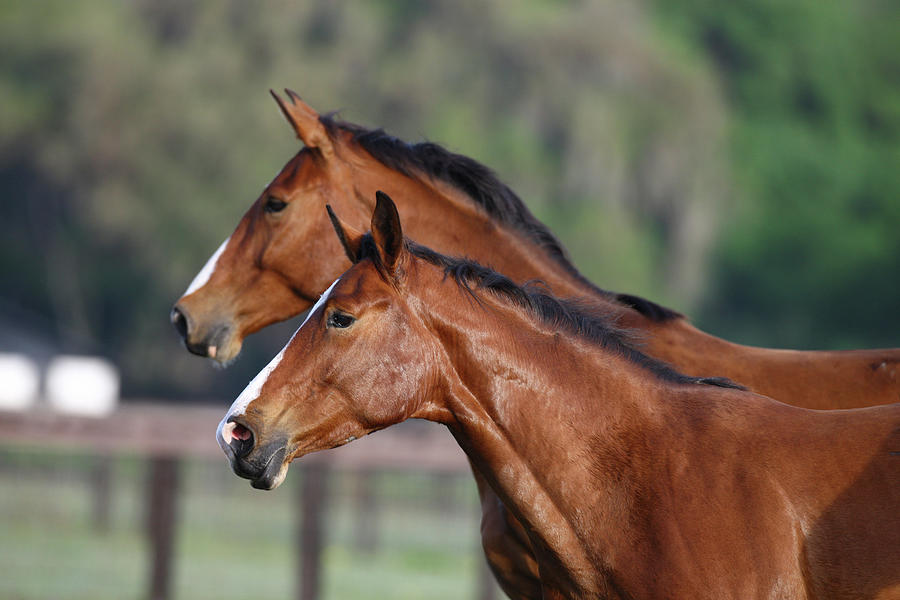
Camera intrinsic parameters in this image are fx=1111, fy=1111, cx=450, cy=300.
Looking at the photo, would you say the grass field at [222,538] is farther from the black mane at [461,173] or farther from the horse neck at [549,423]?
the horse neck at [549,423]

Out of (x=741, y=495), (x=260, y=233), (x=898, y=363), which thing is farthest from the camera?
(x=260, y=233)

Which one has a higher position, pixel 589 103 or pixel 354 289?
pixel 589 103

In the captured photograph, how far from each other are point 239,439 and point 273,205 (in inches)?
63.1

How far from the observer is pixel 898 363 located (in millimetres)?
3635

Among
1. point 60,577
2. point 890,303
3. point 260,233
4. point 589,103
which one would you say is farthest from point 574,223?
point 260,233

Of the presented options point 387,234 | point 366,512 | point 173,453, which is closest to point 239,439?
point 387,234

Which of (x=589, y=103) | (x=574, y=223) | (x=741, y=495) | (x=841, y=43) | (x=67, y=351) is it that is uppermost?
(x=841, y=43)

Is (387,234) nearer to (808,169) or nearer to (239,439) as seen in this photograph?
(239,439)

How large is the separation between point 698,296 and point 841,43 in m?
10.1

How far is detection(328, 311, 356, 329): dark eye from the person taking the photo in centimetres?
307

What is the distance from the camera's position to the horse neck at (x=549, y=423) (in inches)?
120

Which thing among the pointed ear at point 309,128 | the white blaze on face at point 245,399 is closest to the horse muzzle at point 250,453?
the white blaze on face at point 245,399

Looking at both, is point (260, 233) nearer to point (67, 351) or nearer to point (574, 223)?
point (574, 223)

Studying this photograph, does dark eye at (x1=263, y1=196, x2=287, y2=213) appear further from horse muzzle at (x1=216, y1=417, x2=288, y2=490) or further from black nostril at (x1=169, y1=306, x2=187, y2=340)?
horse muzzle at (x1=216, y1=417, x2=288, y2=490)
